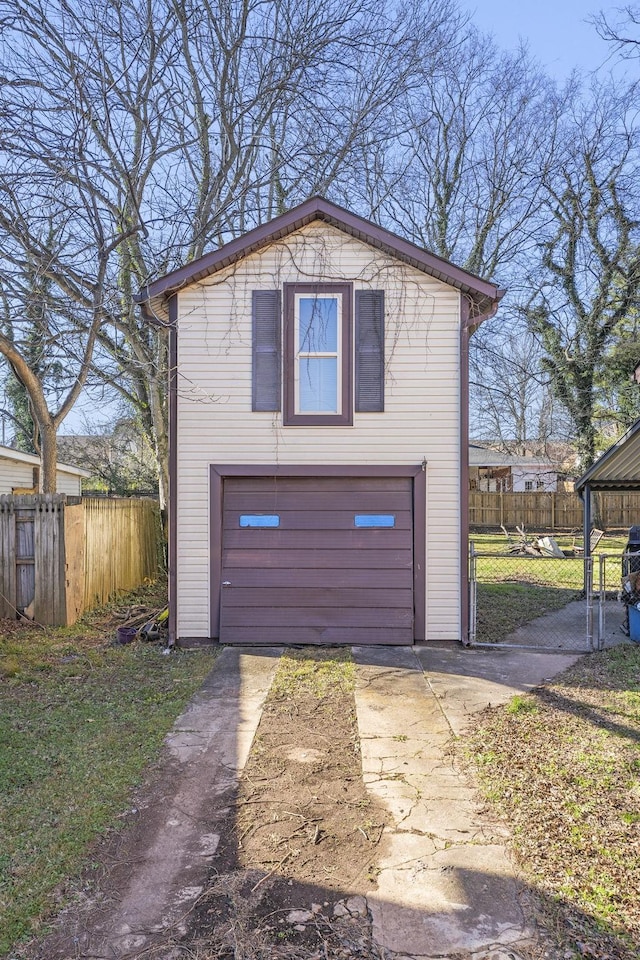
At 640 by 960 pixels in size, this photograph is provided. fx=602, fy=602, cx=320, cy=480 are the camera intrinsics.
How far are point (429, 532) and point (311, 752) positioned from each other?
3.85 m

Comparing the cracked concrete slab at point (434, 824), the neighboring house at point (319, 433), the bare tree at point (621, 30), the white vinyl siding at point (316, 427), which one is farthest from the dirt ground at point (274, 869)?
the bare tree at point (621, 30)

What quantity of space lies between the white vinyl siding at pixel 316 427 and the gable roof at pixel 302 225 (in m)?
0.15

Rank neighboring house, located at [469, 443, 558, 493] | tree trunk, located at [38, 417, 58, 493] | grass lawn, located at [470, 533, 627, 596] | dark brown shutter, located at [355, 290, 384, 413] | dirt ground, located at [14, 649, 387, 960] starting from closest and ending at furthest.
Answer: dirt ground, located at [14, 649, 387, 960]
dark brown shutter, located at [355, 290, 384, 413]
tree trunk, located at [38, 417, 58, 493]
grass lawn, located at [470, 533, 627, 596]
neighboring house, located at [469, 443, 558, 493]

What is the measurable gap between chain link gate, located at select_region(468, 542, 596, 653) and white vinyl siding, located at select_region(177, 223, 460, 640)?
0.93 m

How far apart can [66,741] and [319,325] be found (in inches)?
217

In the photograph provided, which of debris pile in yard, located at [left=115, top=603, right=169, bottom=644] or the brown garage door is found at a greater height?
the brown garage door

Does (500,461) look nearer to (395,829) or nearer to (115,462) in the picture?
(115,462)

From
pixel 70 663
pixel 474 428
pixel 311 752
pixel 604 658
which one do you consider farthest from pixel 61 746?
pixel 474 428

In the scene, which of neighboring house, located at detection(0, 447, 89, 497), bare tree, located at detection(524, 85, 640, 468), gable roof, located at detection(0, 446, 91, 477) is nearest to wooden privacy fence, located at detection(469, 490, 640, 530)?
bare tree, located at detection(524, 85, 640, 468)

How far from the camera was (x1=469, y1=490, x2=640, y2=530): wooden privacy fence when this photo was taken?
2502cm

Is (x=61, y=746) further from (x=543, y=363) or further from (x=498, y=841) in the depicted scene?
(x=543, y=363)

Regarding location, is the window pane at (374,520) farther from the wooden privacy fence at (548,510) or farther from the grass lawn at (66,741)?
the wooden privacy fence at (548,510)

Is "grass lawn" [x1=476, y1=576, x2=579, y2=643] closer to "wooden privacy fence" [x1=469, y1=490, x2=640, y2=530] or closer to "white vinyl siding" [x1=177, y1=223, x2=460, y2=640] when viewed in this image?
"white vinyl siding" [x1=177, y1=223, x2=460, y2=640]

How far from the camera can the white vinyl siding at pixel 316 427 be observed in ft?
25.4
